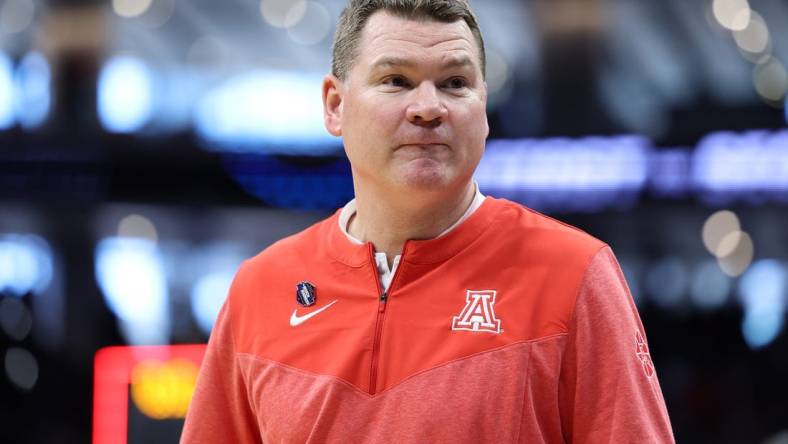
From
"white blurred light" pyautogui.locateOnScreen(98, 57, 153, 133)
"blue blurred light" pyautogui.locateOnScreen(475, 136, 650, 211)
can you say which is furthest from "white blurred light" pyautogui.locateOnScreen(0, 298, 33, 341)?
"blue blurred light" pyautogui.locateOnScreen(475, 136, 650, 211)

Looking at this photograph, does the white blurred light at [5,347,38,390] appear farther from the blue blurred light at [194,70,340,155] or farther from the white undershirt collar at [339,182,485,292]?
the white undershirt collar at [339,182,485,292]

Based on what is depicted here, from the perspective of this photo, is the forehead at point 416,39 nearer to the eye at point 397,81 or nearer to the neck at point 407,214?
the eye at point 397,81

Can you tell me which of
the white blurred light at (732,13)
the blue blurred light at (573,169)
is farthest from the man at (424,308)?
the white blurred light at (732,13)

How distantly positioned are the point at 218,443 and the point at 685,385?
635 cm

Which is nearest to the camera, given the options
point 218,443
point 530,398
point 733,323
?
point 530,398

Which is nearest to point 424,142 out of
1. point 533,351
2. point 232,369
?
point 533,351

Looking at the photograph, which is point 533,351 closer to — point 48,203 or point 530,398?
point 530,398

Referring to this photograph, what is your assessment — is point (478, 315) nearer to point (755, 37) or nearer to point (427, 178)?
point (427, 178)

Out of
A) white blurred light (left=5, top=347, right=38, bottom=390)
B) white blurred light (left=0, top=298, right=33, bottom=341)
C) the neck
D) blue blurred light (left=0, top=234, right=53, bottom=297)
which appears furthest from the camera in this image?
blue blurred light (left=0, top=234, right=53, bottom=297)

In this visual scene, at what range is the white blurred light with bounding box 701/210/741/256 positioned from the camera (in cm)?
787

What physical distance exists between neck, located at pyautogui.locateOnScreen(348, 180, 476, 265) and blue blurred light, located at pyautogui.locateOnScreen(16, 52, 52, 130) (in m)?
6.40

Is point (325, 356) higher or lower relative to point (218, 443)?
higher

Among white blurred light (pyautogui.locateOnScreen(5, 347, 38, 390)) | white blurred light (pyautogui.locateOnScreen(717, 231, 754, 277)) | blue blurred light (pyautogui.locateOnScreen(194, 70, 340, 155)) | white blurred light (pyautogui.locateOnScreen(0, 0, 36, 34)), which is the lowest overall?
white blurred light (pyautogui.locateOnScreen(5, 347, 38, 390))

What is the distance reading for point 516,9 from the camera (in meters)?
7.92
